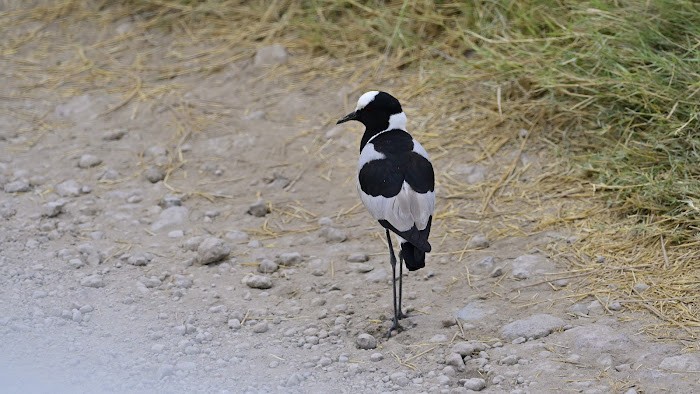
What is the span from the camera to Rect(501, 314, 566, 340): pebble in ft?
13.4

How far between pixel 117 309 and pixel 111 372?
0.65 meters

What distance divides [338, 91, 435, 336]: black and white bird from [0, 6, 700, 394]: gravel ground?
36 centimetres

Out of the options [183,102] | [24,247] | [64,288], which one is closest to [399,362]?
[64,288]

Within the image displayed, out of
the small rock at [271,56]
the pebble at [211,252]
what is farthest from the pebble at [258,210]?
the small rock at [271,56]

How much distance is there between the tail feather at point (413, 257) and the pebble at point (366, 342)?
327 millimetres

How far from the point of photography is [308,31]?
22.7ft

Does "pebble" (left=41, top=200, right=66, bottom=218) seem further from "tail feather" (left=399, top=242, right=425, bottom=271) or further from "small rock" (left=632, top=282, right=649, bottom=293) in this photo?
"small rock" (left=632, top=282, right=649, bottom=293)

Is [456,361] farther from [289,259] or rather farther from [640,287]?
[289,259]

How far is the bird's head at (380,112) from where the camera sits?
193 inches

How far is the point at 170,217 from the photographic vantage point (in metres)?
5.40

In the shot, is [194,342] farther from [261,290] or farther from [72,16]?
[72,16]

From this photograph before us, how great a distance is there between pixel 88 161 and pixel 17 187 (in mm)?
471

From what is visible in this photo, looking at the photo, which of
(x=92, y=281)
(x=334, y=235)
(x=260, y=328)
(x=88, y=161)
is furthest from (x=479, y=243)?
(x=88, y=161)

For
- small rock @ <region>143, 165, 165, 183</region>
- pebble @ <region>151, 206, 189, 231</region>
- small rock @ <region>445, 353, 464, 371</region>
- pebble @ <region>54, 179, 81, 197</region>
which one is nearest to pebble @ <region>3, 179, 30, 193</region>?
pebble @ <region>54, 179, 81, 197</region>
